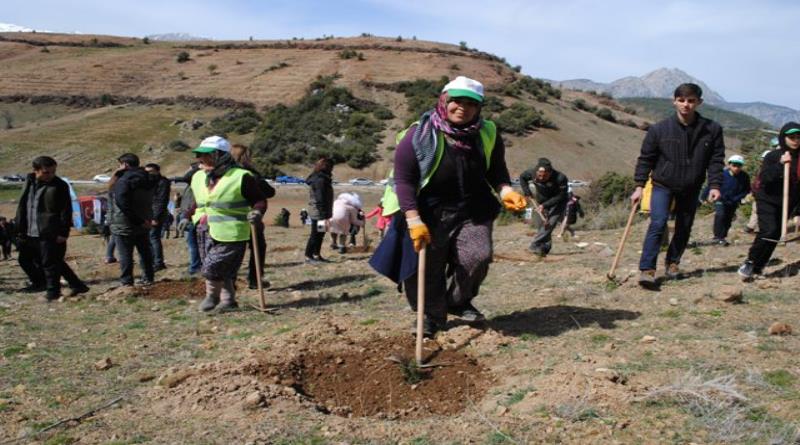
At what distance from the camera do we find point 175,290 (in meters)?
8.00

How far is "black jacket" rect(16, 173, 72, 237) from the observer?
7.67 m

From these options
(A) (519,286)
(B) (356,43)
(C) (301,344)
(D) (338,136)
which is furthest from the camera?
(B) (356,43)

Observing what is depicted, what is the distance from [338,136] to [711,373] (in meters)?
52.3

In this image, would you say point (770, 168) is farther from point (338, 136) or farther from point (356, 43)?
point (356, 43)

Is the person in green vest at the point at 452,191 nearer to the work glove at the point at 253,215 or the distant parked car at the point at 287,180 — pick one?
the work glove at the point at 253,215

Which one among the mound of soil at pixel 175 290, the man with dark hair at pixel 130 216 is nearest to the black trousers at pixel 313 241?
the mound of soil at pixel 175 290

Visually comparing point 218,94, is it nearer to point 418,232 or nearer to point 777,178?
point 777,178

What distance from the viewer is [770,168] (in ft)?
22.5

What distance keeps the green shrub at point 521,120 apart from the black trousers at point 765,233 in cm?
4750

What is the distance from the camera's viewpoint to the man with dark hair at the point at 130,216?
8242 mm

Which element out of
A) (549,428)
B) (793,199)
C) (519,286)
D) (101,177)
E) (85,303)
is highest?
(793,199)

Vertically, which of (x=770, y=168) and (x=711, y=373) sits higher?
(x=770, y=168)

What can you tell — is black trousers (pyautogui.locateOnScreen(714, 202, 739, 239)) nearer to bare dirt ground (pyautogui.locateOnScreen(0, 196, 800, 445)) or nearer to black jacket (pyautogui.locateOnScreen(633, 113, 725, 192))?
bare dirt ground (pyautogui.locateOnScreen(0, 196, 800, 445))

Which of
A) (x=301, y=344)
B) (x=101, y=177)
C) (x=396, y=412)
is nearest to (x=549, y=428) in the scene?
(x=396, y=412)
